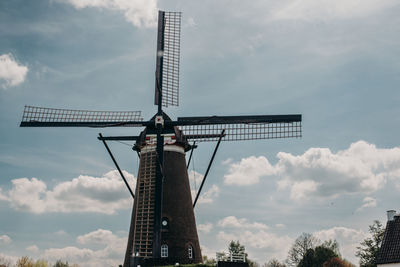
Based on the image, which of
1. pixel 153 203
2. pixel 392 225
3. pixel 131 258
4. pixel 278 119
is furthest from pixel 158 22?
pixel 392 225

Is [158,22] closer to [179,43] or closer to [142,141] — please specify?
[179,43]

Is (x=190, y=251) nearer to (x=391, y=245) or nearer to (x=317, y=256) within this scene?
(x=391, y=245)

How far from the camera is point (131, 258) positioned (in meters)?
24.7

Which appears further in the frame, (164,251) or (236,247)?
(236,247)

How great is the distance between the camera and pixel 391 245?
95.6ft

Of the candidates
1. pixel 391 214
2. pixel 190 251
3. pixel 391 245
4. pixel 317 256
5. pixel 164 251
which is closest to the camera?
pixel 164 251

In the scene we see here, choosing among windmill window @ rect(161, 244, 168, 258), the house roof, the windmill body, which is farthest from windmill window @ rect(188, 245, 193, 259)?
the house roof

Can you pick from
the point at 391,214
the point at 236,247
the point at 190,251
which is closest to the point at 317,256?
the point at 236,247

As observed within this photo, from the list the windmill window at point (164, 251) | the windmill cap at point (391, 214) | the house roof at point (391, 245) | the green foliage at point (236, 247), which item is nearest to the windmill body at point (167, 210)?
the windmill window at point (164, 251)

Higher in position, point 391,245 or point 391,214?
point 391,214

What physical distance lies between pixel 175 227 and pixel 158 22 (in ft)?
45.6

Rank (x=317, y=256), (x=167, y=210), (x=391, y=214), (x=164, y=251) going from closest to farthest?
(x=164, y=251)
(x=167, y=210)
(x=391, y=214)
(x=317, y=256)

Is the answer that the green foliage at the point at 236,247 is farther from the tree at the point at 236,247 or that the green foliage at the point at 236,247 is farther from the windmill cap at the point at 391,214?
the windmill cap at the point at 391,214

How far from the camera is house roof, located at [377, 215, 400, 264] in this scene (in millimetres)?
28438
